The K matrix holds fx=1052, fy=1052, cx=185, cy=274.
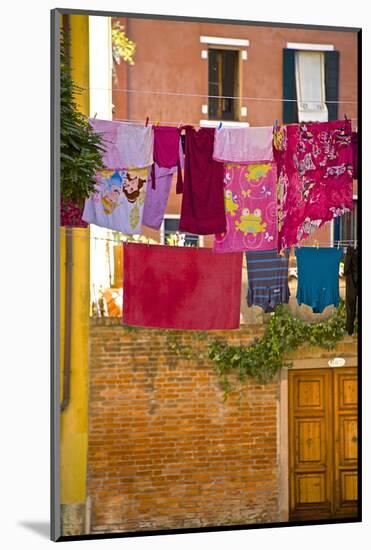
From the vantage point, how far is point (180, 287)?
608 cm

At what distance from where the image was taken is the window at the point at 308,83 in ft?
20.0

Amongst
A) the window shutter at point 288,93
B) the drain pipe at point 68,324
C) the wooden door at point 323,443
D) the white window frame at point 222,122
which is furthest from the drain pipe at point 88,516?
the window shutter at point 288,93

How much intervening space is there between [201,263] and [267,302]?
0.52 meters

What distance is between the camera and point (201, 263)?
6.18 m

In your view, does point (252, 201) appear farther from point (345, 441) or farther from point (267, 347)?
point (345, 441)

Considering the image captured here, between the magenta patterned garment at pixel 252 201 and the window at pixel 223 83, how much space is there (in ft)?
1.13

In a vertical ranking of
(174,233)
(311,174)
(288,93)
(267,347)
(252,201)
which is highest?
(288,93)

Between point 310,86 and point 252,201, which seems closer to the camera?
Answer: point 252,201

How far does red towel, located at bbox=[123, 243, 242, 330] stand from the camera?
6.05 metres

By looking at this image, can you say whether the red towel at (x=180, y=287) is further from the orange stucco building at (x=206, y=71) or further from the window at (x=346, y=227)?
the window at (x=346, y=227)

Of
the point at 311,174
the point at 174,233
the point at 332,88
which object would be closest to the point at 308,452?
the point at 174,233

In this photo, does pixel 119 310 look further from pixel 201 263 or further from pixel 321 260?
pixel 321 260

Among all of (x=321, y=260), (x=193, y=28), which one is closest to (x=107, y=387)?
(x=321, y=260)

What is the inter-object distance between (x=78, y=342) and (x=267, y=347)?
52.3 inches
